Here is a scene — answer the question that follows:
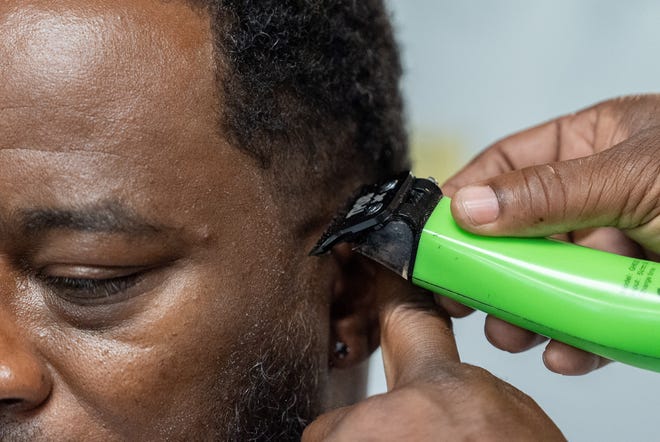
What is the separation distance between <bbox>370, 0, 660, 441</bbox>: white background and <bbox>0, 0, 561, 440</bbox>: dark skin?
36.5 inches

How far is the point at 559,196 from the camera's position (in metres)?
1.16

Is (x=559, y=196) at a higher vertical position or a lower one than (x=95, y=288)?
lower

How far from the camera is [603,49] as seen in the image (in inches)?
89.2

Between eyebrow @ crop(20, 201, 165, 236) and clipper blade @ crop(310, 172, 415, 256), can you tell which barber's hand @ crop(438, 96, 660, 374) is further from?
eyebrow @ crop(20, 201, 165, 236)

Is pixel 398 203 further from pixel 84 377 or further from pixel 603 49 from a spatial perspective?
pixel 603 49

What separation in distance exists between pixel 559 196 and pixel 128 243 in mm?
535

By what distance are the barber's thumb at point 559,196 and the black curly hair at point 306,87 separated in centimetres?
27

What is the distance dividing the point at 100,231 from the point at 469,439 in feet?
1.66

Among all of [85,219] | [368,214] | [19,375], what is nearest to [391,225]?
[368,214]

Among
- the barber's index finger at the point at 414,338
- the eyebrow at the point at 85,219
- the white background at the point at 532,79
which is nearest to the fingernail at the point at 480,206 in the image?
the barber's index finger at the point at 414,338

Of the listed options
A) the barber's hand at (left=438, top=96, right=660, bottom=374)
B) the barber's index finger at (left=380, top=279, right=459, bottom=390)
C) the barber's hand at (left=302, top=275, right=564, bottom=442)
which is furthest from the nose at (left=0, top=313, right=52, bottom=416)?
the barber's hand at (left=438, top=96, right=660, bottom=374)

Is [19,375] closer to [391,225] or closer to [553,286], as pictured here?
[391,225]

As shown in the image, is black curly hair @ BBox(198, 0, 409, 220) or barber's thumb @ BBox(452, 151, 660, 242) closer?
barber's thumb @ BBox(452, 151, 660, 242)

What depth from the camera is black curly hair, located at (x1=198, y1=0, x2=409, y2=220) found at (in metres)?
1.27
